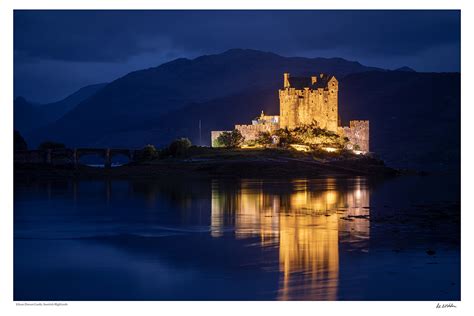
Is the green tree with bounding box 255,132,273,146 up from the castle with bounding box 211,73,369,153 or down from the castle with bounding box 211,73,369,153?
down

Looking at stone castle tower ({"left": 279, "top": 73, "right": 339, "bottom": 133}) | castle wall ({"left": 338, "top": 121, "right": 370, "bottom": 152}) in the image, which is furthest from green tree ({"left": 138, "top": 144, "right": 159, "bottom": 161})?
castle wall ({"left": 338, "top": 121, "right": 370, "bottom": 152})

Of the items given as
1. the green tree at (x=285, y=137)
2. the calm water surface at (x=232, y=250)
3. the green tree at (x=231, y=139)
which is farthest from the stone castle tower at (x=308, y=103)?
the calm water surface at (x=232, y=250)

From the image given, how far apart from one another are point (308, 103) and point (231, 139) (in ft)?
32.6

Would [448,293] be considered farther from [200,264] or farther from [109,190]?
[109,190]

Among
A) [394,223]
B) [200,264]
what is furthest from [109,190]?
[200,264]

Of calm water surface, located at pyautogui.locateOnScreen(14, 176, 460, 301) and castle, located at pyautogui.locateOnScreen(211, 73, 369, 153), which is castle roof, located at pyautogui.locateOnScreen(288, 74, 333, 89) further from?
calm water surface, located at pyautogui.locateOnScreen(14, 176, 460, 301)

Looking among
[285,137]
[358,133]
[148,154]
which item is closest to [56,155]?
[148,154]

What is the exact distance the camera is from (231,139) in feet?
284

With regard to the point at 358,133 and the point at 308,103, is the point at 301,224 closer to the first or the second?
the point at 308,103

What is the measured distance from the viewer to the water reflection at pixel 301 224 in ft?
65.0

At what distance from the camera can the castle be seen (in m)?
87.2

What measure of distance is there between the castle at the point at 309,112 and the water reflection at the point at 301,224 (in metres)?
33.3

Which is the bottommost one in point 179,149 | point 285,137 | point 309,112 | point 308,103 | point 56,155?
point 56,155

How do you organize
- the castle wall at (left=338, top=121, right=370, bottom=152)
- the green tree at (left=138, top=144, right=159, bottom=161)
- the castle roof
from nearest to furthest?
1. the green tree at (left=138, top=144, right=159, bottom=161)
2. the castle roof
3. the castle wall at (left=338, top=121, right=370, bottom=152)
